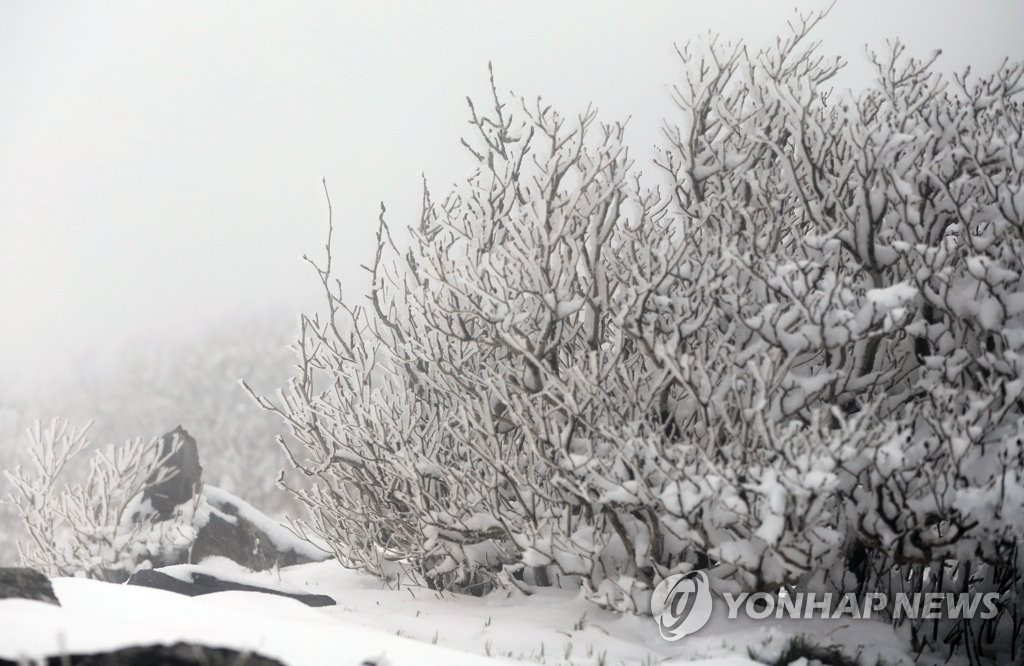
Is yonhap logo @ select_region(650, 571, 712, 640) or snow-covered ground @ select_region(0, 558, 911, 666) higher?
yonhap logo @ select_region(650, 571, 712, 640)

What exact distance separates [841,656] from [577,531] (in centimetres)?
208

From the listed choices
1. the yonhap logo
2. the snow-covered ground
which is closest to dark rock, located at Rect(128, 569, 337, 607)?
the snow-covered ground

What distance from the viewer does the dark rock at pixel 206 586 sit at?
6765mm

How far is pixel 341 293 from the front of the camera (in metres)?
7.63

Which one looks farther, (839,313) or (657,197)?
(657,197)

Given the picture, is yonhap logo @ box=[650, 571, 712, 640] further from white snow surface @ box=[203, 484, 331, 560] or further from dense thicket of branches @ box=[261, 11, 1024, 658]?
white snow surface @ box=[203, 484, 331, 560]

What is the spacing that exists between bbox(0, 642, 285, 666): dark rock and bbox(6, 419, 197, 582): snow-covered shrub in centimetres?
797

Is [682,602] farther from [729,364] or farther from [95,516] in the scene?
[95,516]

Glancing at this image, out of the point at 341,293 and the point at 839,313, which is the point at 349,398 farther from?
the point at 839,313

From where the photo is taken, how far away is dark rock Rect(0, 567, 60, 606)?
3.55 meters

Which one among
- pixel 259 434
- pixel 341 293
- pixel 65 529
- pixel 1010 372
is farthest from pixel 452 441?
pixel 259 434

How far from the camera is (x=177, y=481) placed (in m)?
10.9

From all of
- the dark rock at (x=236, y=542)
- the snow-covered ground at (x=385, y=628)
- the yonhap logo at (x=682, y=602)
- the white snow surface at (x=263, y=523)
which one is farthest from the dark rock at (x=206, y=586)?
the white snow surface at (x=263, y=523)

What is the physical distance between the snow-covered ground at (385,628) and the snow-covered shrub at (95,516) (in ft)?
6.44
